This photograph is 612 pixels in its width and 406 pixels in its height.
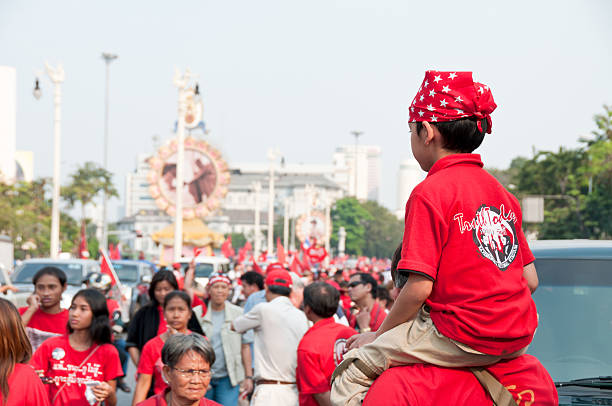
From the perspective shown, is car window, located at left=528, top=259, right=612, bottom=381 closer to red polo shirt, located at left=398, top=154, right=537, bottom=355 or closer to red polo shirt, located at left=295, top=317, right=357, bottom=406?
red polo shirt, located at left=398, top=154, right=537, bottom=355

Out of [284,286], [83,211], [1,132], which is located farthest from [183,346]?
[1,132]

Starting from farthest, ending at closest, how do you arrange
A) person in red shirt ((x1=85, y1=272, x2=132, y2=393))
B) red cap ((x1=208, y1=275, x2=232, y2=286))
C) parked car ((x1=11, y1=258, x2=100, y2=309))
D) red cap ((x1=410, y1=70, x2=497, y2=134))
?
1. parked car ((x1=11, y1=258, x2=100, y2=309))
2. red cap ((x1=208, y1=275, x2=232, y2=286))
3. person in red shirt ((x1=85, y1=272, x2=132, y2=393))
4. red cap ((x1=410, y1=70, x2=497, y2=134))

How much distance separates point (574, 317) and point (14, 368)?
2792 millimetres

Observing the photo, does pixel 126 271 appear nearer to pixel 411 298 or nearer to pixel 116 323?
pixel 116 323

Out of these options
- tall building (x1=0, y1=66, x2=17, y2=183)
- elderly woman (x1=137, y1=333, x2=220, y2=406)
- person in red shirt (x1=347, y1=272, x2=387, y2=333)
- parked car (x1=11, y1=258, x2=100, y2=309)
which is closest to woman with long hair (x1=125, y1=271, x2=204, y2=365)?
person in red shirt (x1=347, y1=272, x2=387, y2=333)

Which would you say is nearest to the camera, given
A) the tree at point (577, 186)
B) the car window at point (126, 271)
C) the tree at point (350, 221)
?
the car window at point (126, 271)

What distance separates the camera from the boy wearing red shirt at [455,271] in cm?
292

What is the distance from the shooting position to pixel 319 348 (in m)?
6.99

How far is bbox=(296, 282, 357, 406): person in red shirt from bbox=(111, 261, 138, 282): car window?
61.9 feet

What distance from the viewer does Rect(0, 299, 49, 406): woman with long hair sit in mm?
4453

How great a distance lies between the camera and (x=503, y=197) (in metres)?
3.09

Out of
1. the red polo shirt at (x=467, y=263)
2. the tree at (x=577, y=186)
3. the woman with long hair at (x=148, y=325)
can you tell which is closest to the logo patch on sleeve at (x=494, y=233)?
the red polo shirt at (x=467, y=263)

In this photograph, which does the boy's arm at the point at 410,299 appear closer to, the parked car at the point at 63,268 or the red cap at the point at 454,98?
the red cap at the point at 454,98

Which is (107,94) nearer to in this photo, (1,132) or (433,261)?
(1,132)
